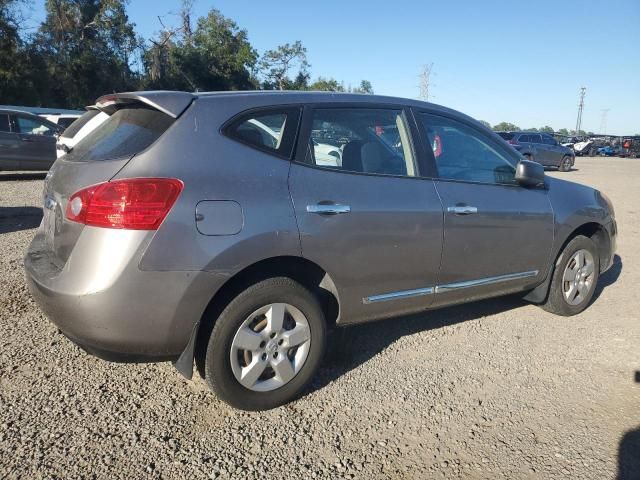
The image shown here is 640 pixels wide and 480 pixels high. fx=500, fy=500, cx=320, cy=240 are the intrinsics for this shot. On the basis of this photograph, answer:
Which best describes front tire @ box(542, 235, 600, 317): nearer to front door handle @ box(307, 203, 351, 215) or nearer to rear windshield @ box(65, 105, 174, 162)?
front door handle @ box(307, 203, 351, 215)

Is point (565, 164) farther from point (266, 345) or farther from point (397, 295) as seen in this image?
point (266, 345)

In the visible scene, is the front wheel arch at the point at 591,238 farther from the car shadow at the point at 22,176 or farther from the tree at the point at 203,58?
the tree at the point at 203,58

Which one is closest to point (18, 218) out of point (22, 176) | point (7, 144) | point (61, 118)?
Answer: point (7, 144)

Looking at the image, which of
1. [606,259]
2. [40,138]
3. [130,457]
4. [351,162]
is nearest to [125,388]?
[130,457]

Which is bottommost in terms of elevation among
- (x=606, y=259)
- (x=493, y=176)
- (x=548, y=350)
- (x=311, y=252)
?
(x=548, y=350)

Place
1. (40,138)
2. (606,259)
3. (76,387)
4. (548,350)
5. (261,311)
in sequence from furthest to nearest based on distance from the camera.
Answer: (40,138) → (606,259) → (548,350) → (76,387) → (261,311)

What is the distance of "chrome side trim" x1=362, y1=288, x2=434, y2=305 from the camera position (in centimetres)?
313

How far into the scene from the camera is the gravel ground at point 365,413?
240 cm

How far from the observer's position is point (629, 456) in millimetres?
2570

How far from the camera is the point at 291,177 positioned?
110 inches

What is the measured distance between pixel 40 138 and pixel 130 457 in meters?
12.3

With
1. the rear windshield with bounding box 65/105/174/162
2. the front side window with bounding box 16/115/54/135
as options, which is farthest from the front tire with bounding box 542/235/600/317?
the front side window with bounding box 16/115/54/135

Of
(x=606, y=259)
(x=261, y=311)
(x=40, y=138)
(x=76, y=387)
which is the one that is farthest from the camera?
(x=40, y=138)

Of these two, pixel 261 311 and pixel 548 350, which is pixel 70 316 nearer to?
pixel 261 311
